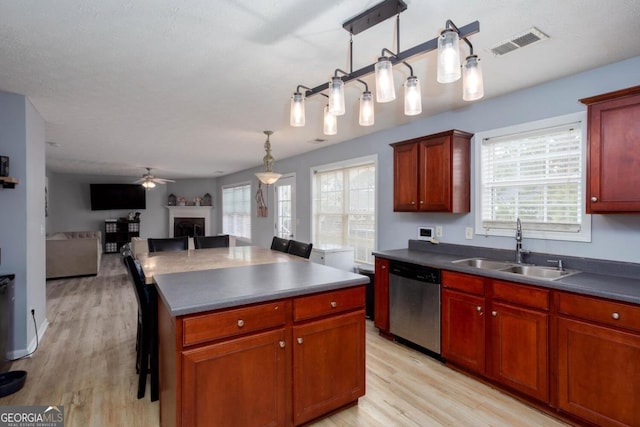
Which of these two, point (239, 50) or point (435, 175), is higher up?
point (239, 50)

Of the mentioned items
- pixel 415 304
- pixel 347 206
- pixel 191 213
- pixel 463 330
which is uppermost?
pixel 347 206

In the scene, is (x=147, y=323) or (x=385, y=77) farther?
(x=147, y=323)

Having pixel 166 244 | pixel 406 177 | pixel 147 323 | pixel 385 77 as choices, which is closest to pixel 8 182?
pixel 166 244

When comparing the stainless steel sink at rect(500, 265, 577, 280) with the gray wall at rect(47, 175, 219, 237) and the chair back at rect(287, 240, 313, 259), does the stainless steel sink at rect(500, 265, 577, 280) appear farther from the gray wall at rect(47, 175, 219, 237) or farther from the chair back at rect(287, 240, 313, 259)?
the gray wall at rect(47, 175, 219, 237)

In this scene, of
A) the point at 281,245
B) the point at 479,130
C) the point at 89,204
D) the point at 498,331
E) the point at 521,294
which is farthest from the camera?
the point at 89,204

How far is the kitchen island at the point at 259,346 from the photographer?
157 centimetres

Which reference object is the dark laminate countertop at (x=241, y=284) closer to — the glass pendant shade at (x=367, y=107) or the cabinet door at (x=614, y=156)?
the glass pendant shade at (x=367, y=107)

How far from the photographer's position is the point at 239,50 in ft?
6.75

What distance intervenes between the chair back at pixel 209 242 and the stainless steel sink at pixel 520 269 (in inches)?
114

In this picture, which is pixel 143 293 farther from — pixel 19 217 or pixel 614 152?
pixel 614 152

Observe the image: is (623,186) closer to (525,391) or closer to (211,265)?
(525,391)

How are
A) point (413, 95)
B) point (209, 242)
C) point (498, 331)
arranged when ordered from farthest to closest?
1. point (209, 242)
2. point (498, 331)
3. point (413, 95)

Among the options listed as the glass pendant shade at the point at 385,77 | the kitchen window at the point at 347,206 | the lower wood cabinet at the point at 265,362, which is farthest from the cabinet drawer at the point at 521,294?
the kitchen window at the point at 347,206

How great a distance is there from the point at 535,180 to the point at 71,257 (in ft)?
24.6
